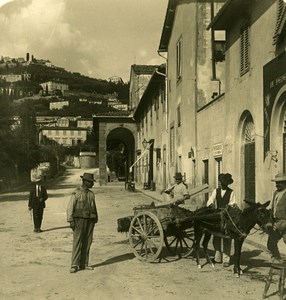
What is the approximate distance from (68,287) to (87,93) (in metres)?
121

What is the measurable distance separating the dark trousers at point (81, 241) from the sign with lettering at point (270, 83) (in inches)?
224

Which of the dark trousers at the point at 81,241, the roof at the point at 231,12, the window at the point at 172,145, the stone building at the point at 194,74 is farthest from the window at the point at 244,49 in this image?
Answer: the window at the point at 172,145

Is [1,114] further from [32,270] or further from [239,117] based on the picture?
[32,270]

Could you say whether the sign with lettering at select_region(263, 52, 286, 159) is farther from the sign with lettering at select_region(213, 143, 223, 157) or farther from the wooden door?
the sign with lettering at select_region(213, 143, 223, 157)

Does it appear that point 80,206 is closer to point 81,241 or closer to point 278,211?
point 81,241

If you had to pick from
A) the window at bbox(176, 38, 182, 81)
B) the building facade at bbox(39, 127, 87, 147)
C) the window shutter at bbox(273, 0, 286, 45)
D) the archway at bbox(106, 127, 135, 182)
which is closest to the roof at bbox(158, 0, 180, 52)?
the window at bbox(176, 38, 182, 81)

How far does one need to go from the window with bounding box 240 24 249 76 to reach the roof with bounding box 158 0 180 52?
10830 millimetres

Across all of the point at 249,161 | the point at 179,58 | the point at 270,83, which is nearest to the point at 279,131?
the point at 270,83

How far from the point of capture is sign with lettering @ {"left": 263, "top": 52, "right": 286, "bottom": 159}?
1092 centimetres

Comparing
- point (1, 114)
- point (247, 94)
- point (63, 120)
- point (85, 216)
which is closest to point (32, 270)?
point (85, 216)

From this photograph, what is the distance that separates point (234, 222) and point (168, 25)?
20532mm

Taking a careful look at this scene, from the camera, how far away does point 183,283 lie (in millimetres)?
6703

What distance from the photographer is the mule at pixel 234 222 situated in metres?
6.83

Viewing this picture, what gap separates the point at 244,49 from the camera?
1398cm
